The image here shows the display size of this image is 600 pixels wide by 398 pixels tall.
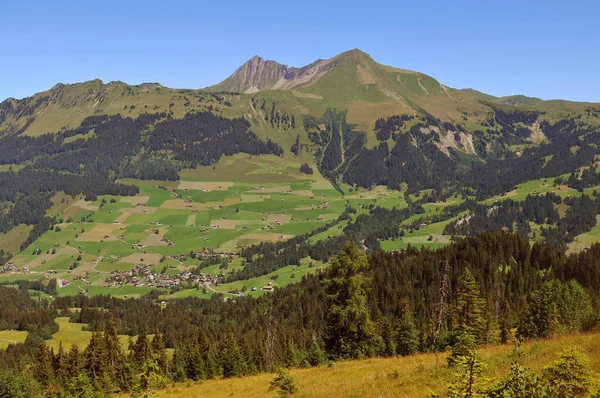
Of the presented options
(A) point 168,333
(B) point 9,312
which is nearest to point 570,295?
(A) point 168,333

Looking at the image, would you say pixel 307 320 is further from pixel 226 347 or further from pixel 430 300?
pixel 226 347

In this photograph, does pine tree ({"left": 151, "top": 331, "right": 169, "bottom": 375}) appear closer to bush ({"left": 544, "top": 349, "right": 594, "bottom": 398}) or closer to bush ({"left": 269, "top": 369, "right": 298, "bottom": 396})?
bush ({"left": 269, "top": 369, "right": 298, "bottom": 396})

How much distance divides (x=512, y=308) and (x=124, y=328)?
444ft

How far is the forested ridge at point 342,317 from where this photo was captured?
50594 mm

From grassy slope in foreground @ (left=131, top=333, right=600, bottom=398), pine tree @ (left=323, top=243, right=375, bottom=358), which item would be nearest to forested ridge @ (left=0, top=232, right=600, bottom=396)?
pine tree @ (left=323, top=243, right=375, bottom=358)

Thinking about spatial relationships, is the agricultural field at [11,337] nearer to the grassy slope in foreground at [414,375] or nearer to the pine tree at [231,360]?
the pine tree at [231,360]

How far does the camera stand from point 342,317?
48625mm

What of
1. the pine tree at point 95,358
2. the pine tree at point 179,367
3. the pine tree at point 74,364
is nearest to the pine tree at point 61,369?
the pine tree at point 74,364

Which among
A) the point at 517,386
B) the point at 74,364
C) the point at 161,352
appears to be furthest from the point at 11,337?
the point at 517,386

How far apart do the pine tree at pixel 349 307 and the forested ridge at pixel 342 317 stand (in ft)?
0.48

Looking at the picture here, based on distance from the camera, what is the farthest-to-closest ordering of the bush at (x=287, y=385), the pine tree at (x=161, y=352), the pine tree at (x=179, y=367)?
the pine tree at (x=161, y=352) < the pine tree at (x=179, y=367) < the bush at (x=287, y=385)

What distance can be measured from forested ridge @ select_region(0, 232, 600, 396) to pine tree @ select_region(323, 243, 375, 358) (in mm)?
146

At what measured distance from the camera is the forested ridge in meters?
50.6

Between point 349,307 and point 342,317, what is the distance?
1447mm
